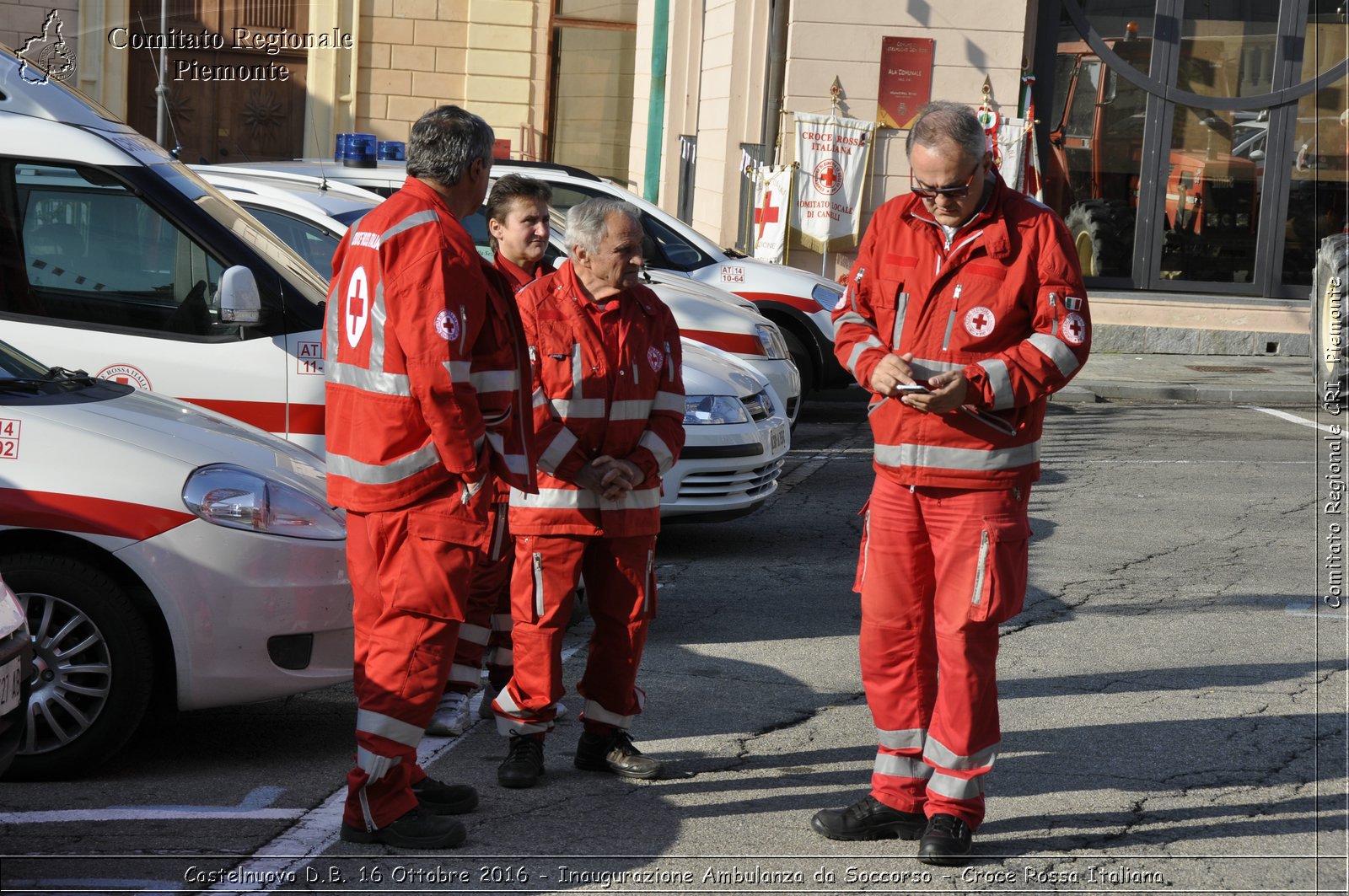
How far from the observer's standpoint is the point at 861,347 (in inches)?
171

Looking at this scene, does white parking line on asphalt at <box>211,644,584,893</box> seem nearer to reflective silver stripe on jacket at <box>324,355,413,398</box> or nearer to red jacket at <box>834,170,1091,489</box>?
reflective silver stripe on jacket at <box>324,355,413,398</box>

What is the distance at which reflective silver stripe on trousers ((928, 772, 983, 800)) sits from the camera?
4219 millimetres

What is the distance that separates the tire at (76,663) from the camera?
460 centimetres

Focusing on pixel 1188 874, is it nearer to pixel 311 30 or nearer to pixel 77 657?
pixel 77 657

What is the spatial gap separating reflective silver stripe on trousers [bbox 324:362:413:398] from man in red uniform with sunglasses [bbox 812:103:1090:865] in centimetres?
123

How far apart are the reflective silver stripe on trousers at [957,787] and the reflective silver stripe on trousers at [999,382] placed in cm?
101

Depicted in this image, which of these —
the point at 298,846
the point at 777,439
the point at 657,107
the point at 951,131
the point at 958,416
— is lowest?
the point at 298,846

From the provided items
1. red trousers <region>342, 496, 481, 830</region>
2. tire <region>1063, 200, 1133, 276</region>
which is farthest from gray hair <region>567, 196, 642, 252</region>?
tire <region>1063, 200, 1133, 276</region>

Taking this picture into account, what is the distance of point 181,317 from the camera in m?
6.04

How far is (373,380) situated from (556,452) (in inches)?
31.5

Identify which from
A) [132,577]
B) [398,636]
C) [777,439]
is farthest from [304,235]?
[398,636]

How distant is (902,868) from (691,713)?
1520 millimetres

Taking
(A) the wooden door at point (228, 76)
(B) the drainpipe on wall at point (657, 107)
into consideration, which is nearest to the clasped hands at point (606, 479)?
(B) the drainpipe on wall at point (657, 107)

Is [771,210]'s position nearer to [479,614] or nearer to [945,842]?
[479,614]
